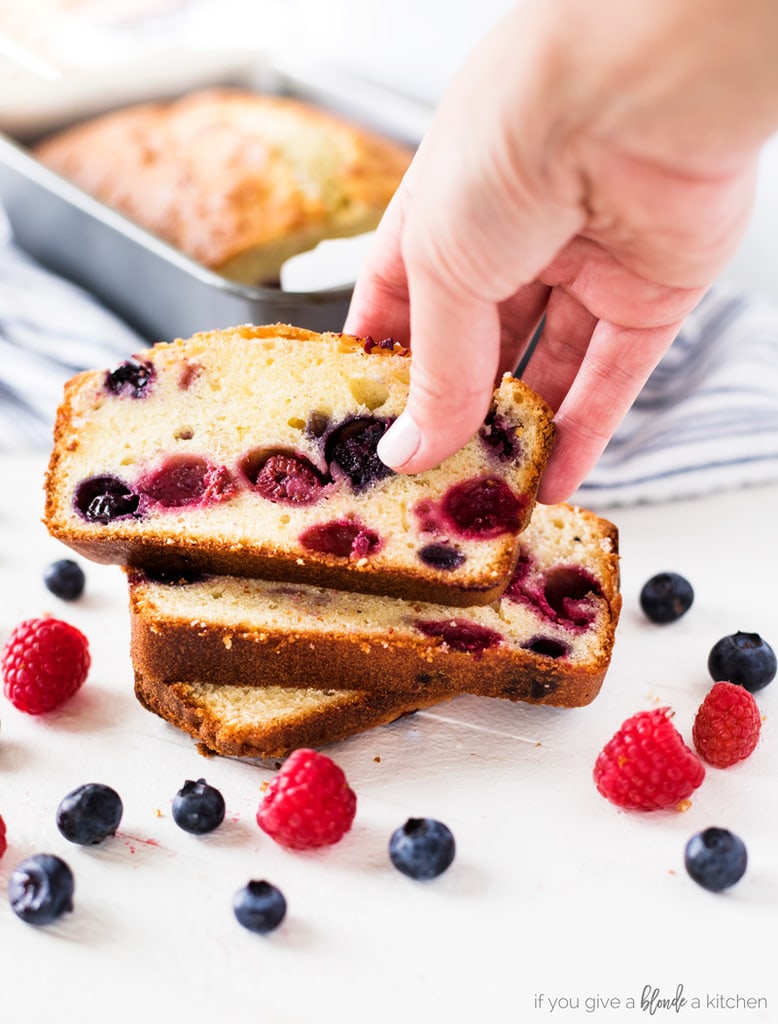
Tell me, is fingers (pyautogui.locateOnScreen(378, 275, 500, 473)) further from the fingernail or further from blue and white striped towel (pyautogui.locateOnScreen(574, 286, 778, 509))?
blue and white striped towel (pyautogui.locateOnScreen(574, 286, 778, 509))

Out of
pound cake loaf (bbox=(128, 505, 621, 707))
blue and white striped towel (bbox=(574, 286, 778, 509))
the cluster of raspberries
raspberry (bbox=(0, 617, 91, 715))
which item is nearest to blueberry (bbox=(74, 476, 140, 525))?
pound cake loaf (bbox=(128, 505, 621, 707))

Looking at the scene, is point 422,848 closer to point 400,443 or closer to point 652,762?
point 652,762

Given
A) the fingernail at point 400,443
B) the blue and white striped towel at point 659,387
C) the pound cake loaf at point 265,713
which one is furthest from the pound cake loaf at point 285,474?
the blue and white striped towel at point 659,387

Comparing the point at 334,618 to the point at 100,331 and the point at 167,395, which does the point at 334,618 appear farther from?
the point at 100,331

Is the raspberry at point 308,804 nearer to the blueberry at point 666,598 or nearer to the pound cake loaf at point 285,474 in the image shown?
the pound cake loaf at point 285,474

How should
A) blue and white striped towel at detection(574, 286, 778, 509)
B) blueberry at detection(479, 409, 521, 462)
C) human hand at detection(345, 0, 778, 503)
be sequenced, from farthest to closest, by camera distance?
1. blue and white striped towel at detection(574, 286, 778, 509)
2. blueberry at detection(479, 409, 521, 462)
3. human hand at detection(345, 0, 778, 503)

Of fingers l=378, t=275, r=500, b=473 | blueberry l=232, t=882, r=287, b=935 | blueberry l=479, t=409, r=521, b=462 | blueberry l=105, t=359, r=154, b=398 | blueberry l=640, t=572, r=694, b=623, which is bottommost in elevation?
blueberry l=232, t=882, r=287, b=935
